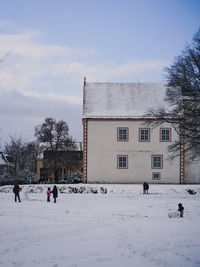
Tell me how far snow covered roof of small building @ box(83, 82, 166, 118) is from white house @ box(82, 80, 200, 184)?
11 centimetres

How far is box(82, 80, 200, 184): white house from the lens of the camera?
115 feet

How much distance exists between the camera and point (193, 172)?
3625cm

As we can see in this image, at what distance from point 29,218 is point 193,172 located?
23.8 metres

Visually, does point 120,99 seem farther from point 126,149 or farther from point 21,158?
point 21,158

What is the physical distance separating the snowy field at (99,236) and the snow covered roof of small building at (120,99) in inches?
596

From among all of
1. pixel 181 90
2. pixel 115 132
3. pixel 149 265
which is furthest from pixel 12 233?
pixel 115 132

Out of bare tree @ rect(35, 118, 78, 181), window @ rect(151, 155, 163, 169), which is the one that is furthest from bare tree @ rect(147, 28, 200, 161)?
bare tree @ rect(35, 118, 78, 181)

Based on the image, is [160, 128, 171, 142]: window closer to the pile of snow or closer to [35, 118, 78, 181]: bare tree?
the pile of snow

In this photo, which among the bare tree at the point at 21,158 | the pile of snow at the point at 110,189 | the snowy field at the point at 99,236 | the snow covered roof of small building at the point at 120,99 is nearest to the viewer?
the snowy field at the point at 99,236

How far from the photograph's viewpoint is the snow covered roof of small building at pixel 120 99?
117ft

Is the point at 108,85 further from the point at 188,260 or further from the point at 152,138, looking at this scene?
the point at 188,260

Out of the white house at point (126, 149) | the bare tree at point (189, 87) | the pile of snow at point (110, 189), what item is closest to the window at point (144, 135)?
the white house at point (126, 149)

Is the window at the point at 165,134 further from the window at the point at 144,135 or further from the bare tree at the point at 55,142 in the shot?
the bare tree at the point at 55,142

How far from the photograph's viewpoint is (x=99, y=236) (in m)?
12.8
